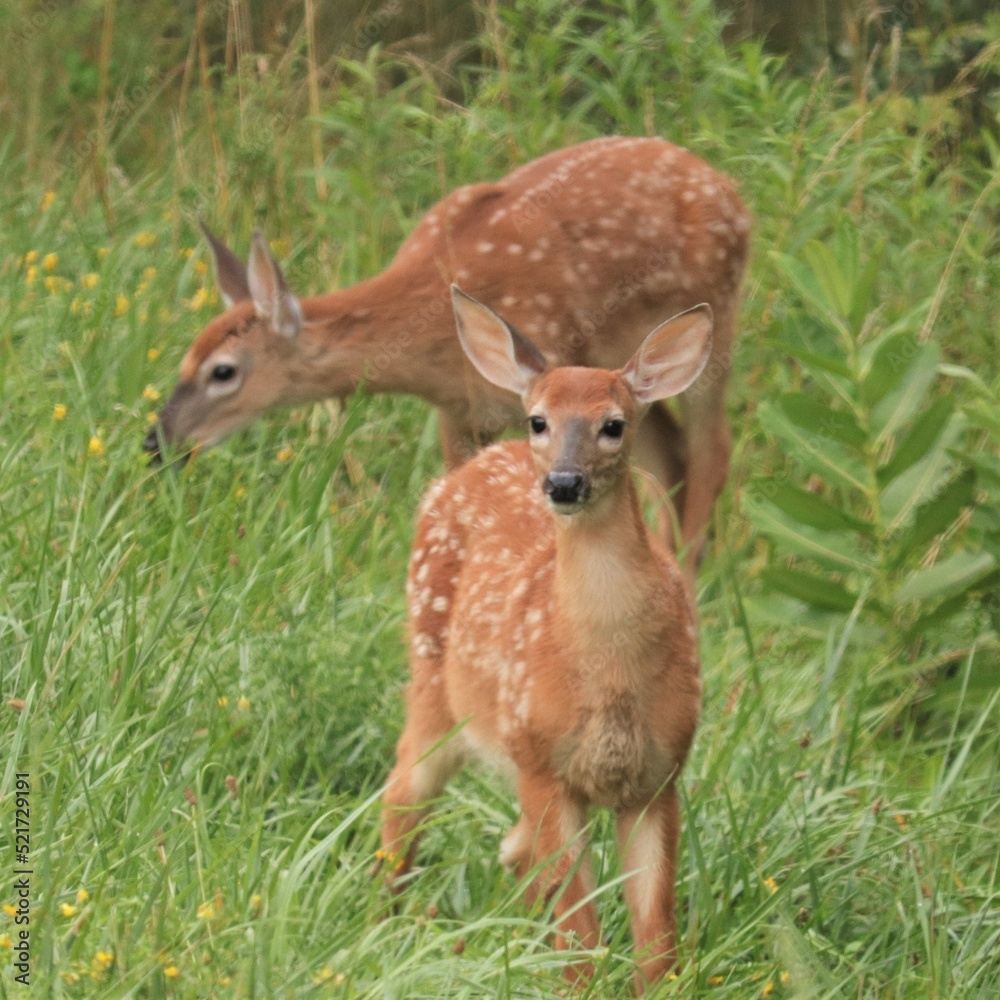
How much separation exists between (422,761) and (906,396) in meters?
1.79

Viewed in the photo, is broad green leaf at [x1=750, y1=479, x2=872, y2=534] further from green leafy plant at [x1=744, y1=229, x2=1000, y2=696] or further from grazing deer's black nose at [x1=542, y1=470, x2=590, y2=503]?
grazing deer's black nose at [x1=542, y1=470, x2=590, y2=503]

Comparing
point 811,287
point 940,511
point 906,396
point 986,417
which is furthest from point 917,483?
point 811,287

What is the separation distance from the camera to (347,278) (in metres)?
7.38

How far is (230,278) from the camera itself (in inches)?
259

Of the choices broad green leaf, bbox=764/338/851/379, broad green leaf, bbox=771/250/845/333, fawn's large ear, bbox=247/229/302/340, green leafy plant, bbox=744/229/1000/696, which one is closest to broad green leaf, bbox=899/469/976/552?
green leafy plant, bbox=744/229/1000/696

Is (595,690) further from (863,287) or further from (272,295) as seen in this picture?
(272,295)

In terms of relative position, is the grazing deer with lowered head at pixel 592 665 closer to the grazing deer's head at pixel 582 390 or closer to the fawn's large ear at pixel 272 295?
the grazing deer's head at pixel 582 390

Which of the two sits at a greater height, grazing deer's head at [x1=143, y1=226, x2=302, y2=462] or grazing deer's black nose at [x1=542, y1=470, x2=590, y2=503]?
grazing deer's black nose at [x1=542, y1=470, x2=590, y2=503]

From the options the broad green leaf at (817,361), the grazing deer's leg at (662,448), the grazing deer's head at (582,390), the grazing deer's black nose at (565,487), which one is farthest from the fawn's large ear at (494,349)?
the grazing deer's leg at (662,448)

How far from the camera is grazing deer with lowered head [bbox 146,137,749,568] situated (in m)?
6.36

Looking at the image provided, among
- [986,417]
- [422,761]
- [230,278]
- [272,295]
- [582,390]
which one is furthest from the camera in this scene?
[230,278]

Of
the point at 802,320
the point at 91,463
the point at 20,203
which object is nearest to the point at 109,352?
the point at 91,463

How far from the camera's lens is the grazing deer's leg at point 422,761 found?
14.2ft

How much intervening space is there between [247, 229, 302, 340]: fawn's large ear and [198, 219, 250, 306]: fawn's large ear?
4.3 inches
